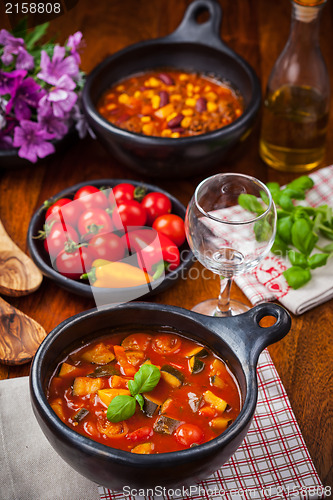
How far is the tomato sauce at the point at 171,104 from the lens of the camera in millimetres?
2340

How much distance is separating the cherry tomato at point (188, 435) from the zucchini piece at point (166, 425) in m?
0.01

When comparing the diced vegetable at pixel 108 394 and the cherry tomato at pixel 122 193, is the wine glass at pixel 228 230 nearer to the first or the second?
the cherry tomato at pixel 122 193

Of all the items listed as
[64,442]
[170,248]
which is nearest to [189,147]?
[170,248]

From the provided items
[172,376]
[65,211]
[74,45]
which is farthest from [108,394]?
[74,45]

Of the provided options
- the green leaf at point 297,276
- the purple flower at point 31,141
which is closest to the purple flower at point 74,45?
the purple flower at point 31,141

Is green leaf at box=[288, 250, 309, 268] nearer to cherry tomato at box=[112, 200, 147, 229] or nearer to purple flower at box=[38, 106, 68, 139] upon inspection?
cherry tomato at box=[112, 200, 147, 229]

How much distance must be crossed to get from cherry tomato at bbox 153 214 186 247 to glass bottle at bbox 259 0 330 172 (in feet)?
2.02

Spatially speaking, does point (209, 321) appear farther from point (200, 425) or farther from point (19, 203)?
point (19, 203)

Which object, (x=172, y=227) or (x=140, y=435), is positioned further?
(x=172, y=227)

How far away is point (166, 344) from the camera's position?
158 centimetres

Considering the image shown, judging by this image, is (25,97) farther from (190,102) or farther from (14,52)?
(190,102)

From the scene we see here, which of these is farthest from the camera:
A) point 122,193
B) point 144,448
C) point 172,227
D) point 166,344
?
point 122,193

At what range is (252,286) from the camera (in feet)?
6.51

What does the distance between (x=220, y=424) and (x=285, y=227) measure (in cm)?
81
